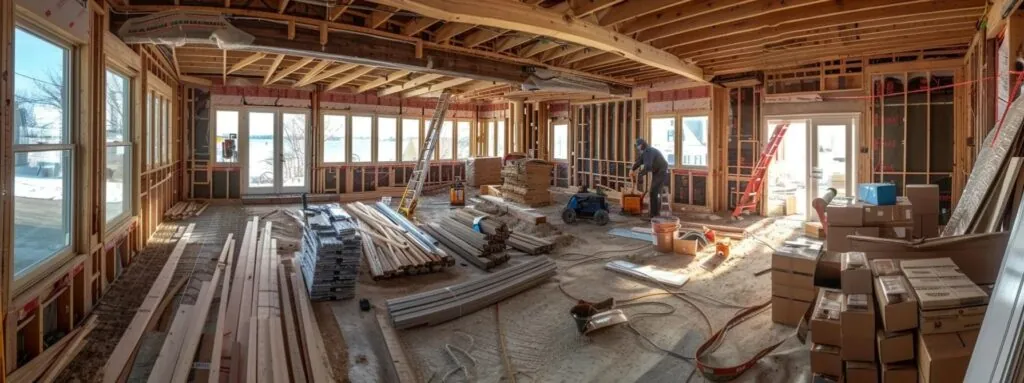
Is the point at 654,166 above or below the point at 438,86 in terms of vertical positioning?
below

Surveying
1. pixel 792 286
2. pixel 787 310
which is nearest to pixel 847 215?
pixel 792 286

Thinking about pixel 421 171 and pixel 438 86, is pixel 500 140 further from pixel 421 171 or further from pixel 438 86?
pixel 421 171

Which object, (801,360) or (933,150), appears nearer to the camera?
(801,360)

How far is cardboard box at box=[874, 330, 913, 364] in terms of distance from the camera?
2.83m

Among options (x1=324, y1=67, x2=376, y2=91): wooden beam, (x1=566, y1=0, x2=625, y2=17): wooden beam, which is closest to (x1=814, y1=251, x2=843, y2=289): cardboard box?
(x1=566, y1=0, x2=625, y2=17): wooden beam

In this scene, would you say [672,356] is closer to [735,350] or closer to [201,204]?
[735,350]

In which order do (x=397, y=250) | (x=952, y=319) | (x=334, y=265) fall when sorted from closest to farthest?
(x=952, y=319) → (x=334, y=265) → (x=397, y=250)

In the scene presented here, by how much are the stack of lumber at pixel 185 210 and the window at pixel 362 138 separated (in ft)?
13.1

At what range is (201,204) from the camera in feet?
39.0

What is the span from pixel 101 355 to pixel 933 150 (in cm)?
1128

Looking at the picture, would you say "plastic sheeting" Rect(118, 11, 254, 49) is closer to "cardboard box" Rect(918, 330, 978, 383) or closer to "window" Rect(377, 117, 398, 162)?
"cardboard box" Rect(918, 330, 978, 383)

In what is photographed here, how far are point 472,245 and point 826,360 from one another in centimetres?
488

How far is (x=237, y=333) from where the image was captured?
13.9ft

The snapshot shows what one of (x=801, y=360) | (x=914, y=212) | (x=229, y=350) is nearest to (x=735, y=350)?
(x=801, y=360)
